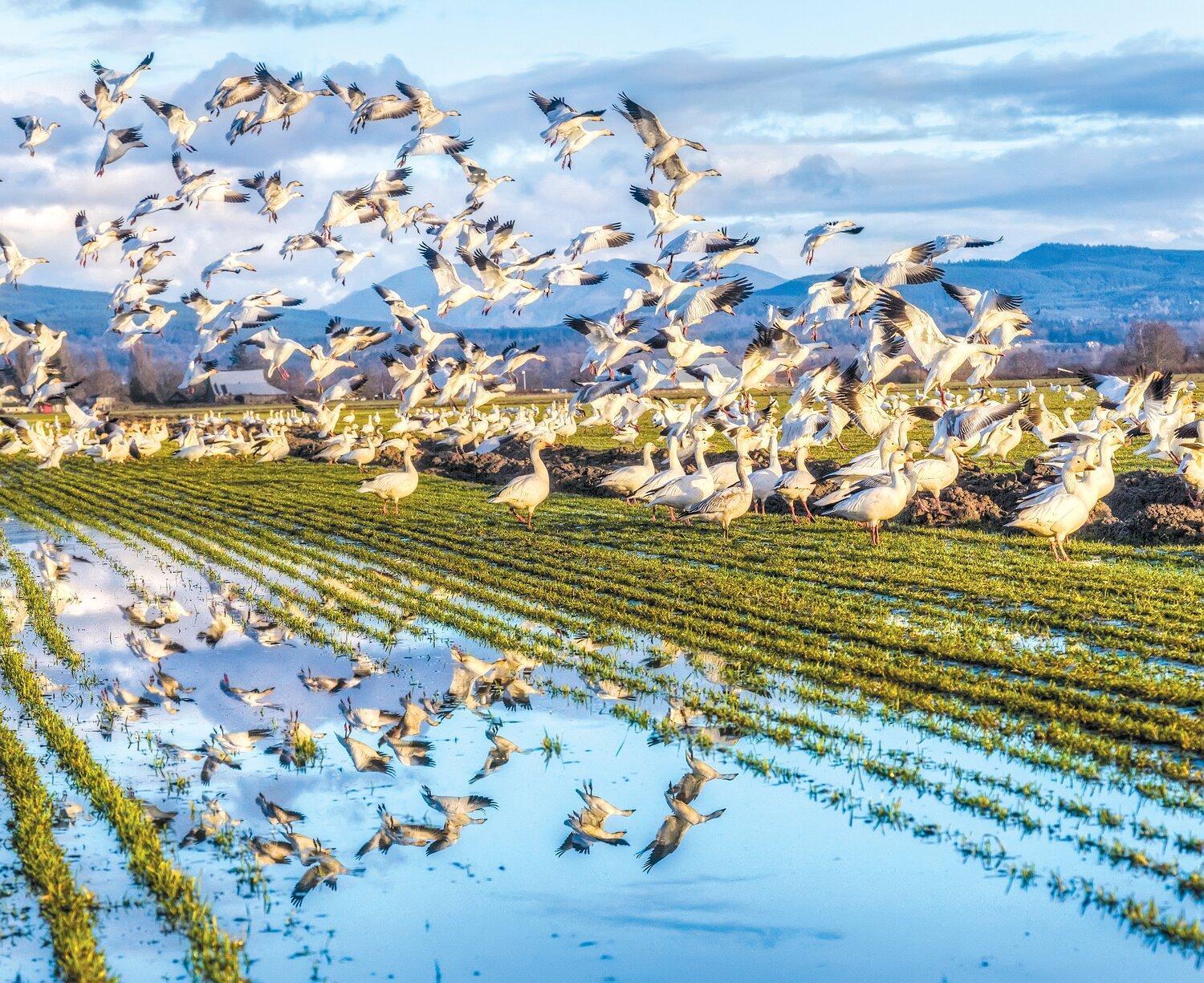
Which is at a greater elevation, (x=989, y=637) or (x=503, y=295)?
(x=503, y=295)

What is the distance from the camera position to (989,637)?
10148 millimetres

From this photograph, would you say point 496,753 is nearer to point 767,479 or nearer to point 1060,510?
point 1060,510

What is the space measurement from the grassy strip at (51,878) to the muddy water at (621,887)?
0.12 meters

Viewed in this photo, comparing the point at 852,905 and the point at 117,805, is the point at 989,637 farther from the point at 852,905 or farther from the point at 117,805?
the point at 117,805

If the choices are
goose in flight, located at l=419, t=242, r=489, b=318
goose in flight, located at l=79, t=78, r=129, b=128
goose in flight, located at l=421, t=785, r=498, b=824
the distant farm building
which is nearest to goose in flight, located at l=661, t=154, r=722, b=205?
goose in flight, located at l=419, t=242, r=489, b=318

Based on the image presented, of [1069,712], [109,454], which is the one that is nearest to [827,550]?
[1069,712]

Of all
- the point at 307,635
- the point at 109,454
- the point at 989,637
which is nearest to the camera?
the point at 989,637

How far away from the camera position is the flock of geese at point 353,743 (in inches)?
258

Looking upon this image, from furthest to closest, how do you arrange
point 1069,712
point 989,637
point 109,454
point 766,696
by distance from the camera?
1. point 109,454
2. point 989,637
3. point 766,696
4. point 1069,712

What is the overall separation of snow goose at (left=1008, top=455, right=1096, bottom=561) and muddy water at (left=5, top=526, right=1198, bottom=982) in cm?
653

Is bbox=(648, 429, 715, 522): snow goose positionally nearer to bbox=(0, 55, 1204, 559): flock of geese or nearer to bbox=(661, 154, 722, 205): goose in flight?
bbox=(0, 55, 1204, 559): flock of geese

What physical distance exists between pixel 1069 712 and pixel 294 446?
35.8 metres

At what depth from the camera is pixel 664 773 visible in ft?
24.6

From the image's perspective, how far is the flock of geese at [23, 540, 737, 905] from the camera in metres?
6.56
